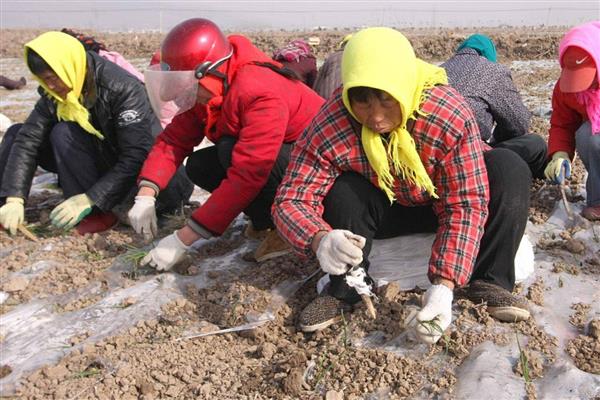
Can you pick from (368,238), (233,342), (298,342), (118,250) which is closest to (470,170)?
(368,238)

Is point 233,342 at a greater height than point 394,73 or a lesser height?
lesser

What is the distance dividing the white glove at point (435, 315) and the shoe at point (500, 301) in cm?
21

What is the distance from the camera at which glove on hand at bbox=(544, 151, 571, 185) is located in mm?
2619

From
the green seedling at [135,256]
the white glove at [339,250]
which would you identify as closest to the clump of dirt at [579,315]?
the white glove at [339,250]

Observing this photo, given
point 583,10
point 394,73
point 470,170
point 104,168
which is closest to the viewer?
point 394,73

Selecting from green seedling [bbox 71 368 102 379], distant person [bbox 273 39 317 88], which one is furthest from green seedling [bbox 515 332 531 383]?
distant person [bbox 273 39 317 88]

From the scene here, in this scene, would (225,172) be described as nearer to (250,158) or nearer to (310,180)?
(250,158)

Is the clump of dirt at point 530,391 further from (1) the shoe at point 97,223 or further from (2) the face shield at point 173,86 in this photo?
(1) the shoe at point 97,223

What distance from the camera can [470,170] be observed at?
1857 mm

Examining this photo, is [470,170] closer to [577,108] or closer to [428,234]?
[428,234]

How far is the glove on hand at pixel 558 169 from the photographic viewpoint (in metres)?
2.62

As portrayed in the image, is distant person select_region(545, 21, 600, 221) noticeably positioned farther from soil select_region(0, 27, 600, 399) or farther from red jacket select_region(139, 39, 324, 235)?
red jacket select_region(139, 39, 324, 235)

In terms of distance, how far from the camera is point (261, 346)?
198cm

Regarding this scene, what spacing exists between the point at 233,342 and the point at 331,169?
0.72 meters
